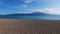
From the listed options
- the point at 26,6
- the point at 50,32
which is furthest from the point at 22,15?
the point at 50,32

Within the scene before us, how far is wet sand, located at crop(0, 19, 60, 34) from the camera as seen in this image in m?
1.29

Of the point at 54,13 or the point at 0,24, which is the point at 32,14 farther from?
the point at 0,24

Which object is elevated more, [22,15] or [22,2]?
[22,2]

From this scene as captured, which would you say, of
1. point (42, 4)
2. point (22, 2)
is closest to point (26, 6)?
point (22, 2)

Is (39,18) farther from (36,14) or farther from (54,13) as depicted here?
(54,13)

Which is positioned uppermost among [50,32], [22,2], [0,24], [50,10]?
[22,2]

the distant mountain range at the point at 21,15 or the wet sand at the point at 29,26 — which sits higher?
the distant mountain range at the point at 21,15

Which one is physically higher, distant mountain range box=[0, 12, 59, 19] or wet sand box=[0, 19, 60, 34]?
distant mountain range box=[0, 12, 59, 19]

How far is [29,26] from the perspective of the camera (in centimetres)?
131

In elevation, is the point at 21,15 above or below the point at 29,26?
above

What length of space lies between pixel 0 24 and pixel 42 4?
19.8 inches

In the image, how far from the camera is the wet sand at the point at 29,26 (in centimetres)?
129

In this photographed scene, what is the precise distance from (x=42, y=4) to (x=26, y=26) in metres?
0.29

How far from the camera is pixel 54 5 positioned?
1.33 m
